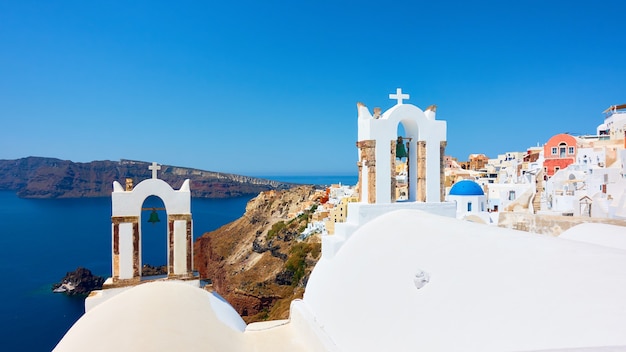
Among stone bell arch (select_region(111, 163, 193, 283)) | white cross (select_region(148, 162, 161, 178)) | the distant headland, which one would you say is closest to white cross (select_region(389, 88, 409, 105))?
stone bell arch (select_region(111, 163, 193, 283))

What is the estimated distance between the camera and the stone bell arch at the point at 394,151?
649 centimetres

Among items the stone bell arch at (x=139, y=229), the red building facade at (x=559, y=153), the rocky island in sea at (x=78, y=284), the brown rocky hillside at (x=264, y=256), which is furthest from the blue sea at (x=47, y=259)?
the red building facade at (x=559, y=153)

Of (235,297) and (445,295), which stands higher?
(445,295)

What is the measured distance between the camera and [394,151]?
6.61 m

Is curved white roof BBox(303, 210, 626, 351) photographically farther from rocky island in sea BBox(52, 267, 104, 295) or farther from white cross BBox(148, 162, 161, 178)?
rocky island in sea BBox(52, 267, 104, 295)

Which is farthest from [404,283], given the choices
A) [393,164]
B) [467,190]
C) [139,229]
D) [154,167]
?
[467,190]

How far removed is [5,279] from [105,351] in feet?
180

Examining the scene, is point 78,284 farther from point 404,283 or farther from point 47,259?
point 404,283

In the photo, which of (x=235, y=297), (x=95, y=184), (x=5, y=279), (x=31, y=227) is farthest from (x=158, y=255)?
(x=95, y=184)

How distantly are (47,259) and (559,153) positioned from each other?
62932mm

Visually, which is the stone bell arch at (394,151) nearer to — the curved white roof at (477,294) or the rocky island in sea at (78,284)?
the curved white roof at (477,294)

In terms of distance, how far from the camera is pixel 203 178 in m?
162

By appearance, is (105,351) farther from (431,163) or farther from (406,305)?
(431,163)

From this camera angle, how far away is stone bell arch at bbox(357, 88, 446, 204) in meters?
6.49
